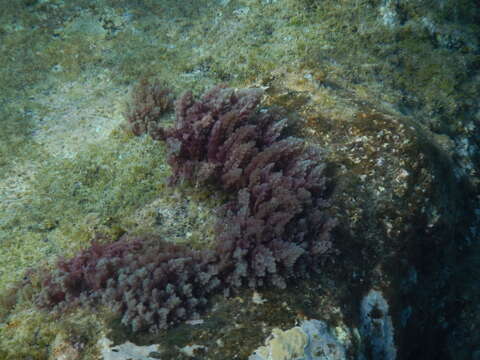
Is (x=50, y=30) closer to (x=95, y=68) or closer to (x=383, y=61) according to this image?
(x=95, y=68)

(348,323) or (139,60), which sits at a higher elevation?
(139,60)

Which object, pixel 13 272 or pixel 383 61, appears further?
pixel 383 61

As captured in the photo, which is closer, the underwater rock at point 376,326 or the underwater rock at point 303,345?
the underwater rock at point 303,345

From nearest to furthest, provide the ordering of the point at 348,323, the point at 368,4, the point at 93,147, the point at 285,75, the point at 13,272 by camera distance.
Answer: the point at 348,323 → the point at 13,272 → the point at 93,147 → the point at 285,75 → the point at 368,4

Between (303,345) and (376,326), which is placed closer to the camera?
(303,345)

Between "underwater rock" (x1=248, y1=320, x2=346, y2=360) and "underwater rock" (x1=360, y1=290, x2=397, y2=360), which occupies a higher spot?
"underwater rock" (x1=248, y1=320, x2=346, y2=360)

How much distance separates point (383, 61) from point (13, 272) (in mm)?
→ 7334

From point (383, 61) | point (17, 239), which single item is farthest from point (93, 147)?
point (383, 61)

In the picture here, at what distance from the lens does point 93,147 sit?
19.3ft

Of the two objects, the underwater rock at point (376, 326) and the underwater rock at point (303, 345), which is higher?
the underwater rock at point (303, 345)

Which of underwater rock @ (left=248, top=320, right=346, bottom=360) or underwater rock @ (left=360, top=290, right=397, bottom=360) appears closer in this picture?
underwater rock @ (left=248, top=320, right=346, bottom=360)

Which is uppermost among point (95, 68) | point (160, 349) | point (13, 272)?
point (95, 68)

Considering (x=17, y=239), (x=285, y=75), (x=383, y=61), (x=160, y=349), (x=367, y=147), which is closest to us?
(x=160, y=349)

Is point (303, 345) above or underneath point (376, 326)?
above
